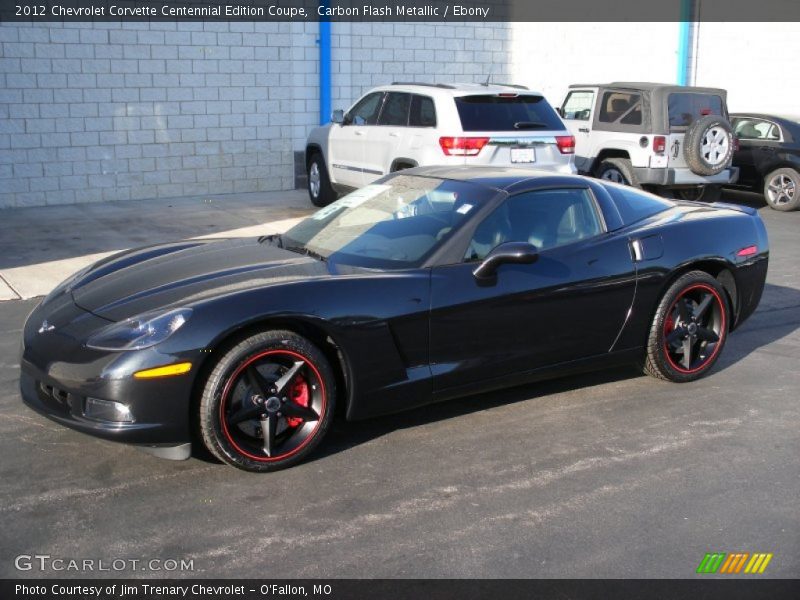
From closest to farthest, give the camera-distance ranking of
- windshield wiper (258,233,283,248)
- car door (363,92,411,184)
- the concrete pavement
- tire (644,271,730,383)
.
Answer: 1. windshield wiper (258,233,283,248)
2. tire (644,271,730,383)
3. the concrete pavement
4. car door (363,92,411,184)

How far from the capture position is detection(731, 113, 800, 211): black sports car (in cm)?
1369

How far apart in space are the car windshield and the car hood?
0.73 feet

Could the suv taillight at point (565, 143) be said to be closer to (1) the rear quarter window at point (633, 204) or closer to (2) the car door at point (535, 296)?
(1) the rear quarter window at point (633, 204)

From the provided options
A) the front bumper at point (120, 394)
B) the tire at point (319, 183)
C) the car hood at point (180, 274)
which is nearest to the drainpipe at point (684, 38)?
the tire at point (319, 183)

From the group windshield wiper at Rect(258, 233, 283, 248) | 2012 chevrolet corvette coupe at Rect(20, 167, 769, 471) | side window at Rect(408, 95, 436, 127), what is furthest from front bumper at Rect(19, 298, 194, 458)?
side window at Rect(408, 95, 436, 127)

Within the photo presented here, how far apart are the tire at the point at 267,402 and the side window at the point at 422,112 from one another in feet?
22.6

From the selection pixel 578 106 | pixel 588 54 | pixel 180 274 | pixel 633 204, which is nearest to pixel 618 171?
pixel 578 106

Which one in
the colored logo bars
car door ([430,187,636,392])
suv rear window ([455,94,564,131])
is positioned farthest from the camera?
suv rear window ([455,94,564,131])

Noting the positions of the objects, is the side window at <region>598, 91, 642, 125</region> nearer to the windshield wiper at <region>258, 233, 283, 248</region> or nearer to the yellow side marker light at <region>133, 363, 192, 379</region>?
the windshield wiper at <region>258, 233, 283, 248</region>

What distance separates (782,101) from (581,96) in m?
10.2

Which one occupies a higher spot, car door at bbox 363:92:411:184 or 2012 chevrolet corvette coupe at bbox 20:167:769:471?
car door at bbox 363:92:411:184

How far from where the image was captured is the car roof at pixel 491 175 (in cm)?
559

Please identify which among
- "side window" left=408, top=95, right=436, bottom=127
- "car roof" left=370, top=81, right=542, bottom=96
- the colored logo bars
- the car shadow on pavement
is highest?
"car roof" left=370, top=81, right=542, bottom=96

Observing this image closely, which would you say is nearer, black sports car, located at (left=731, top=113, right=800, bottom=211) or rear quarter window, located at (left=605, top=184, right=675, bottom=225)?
rear quarter window, located at (left=605, top=184, right=675, bottom=225)
